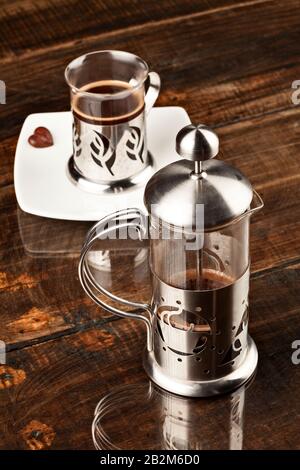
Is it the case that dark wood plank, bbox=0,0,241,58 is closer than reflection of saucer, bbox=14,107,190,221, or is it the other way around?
reflection of saucer, bbox=14,107,190,221

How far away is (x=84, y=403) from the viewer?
1233 mm

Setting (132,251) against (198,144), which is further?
(132,251)

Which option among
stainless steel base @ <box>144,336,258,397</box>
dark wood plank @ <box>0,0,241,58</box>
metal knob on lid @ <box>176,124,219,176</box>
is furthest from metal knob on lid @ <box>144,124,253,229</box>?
dark wood plank @ <box>0,0,241,58</box>

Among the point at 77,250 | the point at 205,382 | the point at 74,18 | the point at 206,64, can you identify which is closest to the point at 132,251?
the point at 77,250

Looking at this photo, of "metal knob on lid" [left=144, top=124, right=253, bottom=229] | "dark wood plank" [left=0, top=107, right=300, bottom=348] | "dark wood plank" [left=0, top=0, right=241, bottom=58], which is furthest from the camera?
"dark wood plank" [left=0, top=0, right=241, bottom=58]

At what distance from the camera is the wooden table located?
1213 mm

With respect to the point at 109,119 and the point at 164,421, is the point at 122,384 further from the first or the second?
the point at 109,119

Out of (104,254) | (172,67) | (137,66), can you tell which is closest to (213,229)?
(104,254)

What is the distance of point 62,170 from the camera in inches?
62.2

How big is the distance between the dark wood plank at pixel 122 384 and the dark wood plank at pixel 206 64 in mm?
482

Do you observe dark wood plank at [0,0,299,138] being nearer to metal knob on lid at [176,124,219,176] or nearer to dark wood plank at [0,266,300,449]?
dark wood plank at [0,266,300,449]

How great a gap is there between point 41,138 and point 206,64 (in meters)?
0.39

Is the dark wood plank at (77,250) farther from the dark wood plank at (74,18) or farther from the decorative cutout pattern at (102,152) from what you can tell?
the dark wood plank at (74,18)
